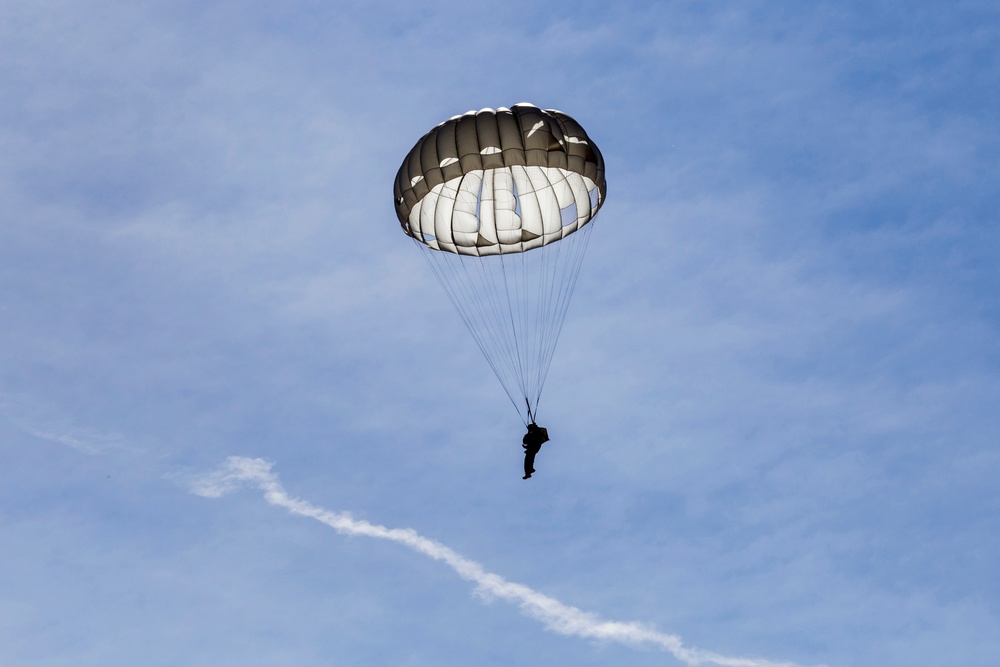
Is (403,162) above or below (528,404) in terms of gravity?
above

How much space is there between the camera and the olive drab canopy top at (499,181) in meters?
39.8

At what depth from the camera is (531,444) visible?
128 feet

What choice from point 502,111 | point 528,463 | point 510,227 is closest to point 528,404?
point 528,463

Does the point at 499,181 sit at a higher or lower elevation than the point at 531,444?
higher

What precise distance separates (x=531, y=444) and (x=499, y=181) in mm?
8531

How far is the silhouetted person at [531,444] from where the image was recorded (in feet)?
128

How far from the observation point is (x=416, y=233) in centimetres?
4234

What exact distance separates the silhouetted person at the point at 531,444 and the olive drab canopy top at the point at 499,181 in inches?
251

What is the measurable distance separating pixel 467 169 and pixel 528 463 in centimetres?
881

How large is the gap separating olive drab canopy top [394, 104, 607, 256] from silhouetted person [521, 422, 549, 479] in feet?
20.9

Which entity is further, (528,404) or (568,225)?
(568,225)

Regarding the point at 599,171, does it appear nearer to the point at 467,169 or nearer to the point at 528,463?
the point at 467,169

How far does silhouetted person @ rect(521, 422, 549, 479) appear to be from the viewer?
39.1 meters

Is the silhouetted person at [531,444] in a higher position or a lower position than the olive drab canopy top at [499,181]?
lower
